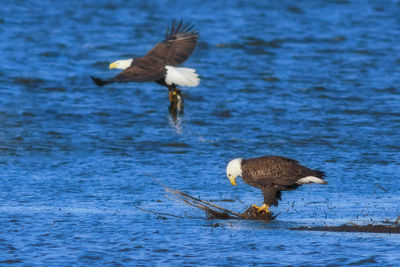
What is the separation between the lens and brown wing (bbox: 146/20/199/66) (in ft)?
36.6

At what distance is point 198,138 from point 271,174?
14.2 ft

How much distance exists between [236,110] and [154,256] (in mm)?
8212

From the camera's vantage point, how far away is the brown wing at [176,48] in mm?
11156

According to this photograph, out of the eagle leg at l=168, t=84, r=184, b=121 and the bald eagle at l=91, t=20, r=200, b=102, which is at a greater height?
the bald eagle at l=91, t=20, r=200, b=102

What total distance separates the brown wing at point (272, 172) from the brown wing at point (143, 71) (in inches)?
97.4

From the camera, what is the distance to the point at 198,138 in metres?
12.0

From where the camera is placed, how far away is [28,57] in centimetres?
1970

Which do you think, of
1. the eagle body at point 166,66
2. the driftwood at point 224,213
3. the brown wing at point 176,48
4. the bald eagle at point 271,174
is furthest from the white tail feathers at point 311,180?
the brown wing at point 176,48

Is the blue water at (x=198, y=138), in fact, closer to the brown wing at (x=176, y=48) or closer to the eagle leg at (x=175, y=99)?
the eagle leg at (x=175, y=99)

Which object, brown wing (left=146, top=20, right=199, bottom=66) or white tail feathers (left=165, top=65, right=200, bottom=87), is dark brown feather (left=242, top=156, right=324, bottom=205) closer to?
white tail feathers (left=165, top=65, right=200, bottom=87)

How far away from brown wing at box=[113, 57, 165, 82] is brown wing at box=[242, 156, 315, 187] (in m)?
2.47

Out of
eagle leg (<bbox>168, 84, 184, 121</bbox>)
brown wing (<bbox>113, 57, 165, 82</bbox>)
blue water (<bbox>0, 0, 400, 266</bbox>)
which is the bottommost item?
blue water (<bbox>0, 0, 400, 266</bbox>)

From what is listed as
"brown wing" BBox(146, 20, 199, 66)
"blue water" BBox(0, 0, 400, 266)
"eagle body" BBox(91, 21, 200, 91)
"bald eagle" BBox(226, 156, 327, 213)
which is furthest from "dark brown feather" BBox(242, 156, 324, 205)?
"brown wing" BBox(146, 20, 199, 66)

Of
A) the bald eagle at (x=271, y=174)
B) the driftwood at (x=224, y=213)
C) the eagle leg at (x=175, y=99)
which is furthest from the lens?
the eagle leg at (x=175, y=99)
